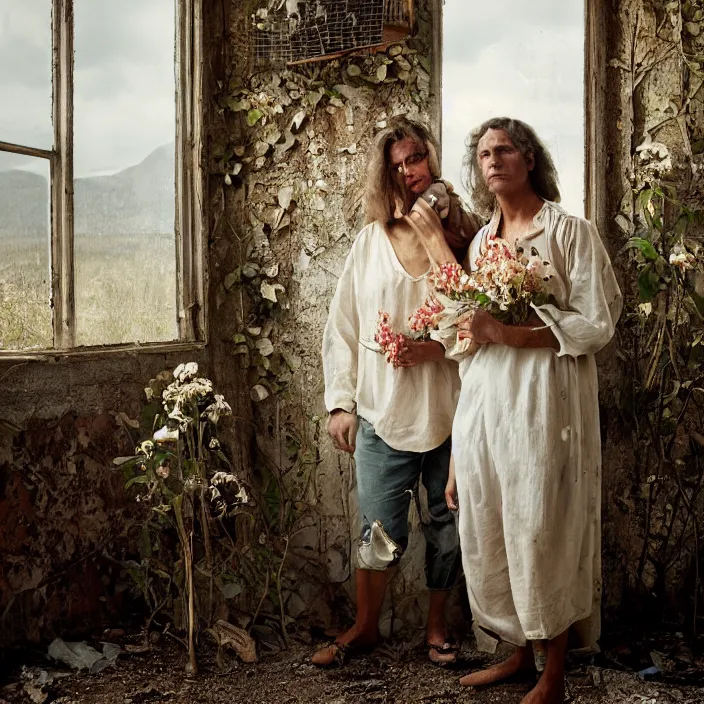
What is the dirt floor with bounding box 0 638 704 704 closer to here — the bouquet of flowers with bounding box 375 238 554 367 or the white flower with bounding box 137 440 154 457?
the white flower with bounding box 137 440 154 457

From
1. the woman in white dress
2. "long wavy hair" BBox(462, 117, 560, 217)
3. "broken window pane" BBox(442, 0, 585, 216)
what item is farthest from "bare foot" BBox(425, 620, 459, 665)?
"broken window pane" BBox(442, 0, 585, 216)

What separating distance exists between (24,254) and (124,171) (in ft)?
1.87

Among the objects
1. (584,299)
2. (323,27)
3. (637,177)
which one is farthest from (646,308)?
(323,27)

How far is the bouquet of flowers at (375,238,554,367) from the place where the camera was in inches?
113

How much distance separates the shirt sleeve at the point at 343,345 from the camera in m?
3.42

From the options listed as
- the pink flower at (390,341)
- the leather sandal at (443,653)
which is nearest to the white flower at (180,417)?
the pink flower at (390,341)

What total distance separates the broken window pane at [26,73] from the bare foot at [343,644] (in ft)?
6.87

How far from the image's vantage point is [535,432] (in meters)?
2.88

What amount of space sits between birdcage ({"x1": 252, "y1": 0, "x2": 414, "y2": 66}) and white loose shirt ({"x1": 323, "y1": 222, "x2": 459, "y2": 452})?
77 cm

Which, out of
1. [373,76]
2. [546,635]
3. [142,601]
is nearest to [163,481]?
[142,601]

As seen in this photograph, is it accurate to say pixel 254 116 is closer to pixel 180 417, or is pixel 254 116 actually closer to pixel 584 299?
pixel 180 417

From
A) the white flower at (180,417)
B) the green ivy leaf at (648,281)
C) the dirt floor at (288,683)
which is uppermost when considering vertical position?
the green ivy leaf at (648,281)

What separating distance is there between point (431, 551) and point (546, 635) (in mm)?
646

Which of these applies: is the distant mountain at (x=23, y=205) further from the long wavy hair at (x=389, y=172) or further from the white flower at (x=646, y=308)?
the white flower at (x=646, y=308)
